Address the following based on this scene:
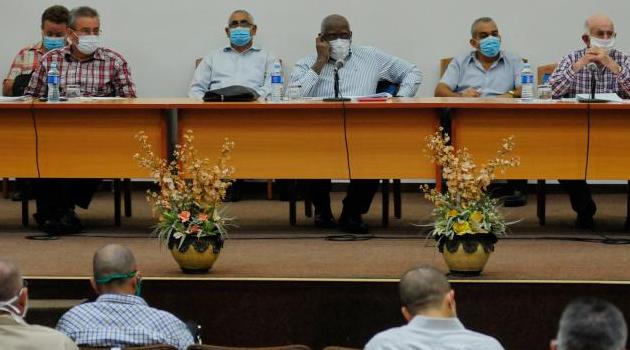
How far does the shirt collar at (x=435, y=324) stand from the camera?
3.79 m

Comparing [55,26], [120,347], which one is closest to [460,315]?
[120,347]

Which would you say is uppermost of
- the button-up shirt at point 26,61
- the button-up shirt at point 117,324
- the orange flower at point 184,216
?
the button-up shirt at point 26,61

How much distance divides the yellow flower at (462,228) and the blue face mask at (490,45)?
2822 mm

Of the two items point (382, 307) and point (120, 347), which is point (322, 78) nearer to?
point (382, 307)

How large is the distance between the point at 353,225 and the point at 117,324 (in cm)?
289

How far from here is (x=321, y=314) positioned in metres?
5.58

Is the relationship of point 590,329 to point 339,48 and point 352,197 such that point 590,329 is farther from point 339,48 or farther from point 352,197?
point 339,48

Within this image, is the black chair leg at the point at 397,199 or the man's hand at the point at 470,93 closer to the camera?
the black chair leg at the point at 397,199

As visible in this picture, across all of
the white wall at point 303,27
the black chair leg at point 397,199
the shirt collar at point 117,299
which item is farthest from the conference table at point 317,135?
the shirt collar at point 117,299

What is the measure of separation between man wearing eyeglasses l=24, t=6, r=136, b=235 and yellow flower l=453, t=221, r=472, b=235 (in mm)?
2703

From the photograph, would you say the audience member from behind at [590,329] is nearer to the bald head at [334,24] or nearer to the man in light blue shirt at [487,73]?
the bald head at [334,24]

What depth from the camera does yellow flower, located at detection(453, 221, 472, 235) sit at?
18.5ft

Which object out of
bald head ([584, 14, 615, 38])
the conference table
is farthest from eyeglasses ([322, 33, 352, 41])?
bald head ([584, 14, 615, 38])

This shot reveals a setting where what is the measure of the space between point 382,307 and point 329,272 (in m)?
0.36
